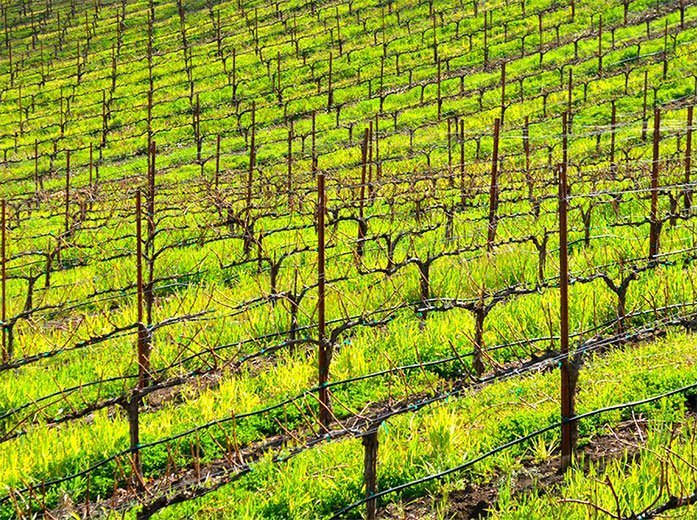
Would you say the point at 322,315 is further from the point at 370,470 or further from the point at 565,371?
the point at 565,371

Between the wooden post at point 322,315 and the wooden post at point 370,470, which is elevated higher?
the wooden post at point 322,315

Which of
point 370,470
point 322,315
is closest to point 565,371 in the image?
point 370,470

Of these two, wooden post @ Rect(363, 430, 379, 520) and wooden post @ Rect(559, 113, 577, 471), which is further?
wooden post @ Rect(559, 113, 577, 471)

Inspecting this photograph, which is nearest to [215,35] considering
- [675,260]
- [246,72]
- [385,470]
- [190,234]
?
[246,72]

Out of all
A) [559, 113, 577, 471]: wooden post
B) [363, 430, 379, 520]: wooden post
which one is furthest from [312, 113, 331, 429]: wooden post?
[559, 113, 577, 471]: wooden post

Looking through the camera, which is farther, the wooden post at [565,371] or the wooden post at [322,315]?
the wooden post at [322,315]

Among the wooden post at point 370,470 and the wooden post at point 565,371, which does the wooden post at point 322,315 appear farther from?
the wooden post at point 565,371

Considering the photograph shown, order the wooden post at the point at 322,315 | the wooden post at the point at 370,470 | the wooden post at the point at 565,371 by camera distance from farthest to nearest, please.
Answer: the wooden post at the point at 322,315, the wooden post at the point at 565,371, the wooden post at the point at 370,470

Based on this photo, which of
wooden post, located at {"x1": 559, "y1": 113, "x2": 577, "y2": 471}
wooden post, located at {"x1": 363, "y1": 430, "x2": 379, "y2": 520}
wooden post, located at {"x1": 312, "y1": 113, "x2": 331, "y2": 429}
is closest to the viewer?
wooden post, located at {"x1": 363, "y1": 430, "x2": 379, "y2": 520}

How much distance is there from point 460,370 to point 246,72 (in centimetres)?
2890

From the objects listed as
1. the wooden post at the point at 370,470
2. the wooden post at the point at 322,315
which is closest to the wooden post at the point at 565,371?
the wooden post at the point at 370,470

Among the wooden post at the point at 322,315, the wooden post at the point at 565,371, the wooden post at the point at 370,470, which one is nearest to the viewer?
the wooden post at the point at 370,470

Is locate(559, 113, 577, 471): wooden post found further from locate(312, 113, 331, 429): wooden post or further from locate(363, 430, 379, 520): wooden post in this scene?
locate(312, 113, 331, 429): wooden post

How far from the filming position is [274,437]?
5.90 meters
